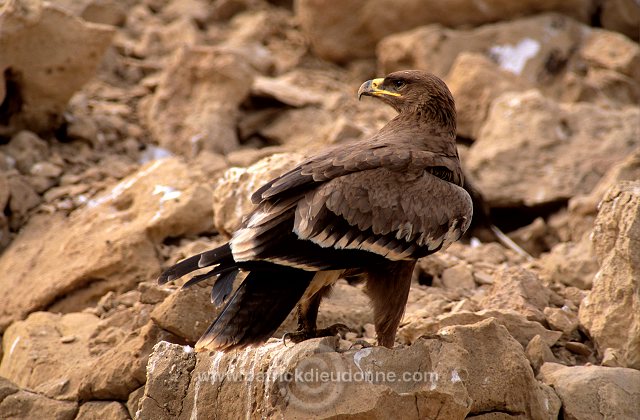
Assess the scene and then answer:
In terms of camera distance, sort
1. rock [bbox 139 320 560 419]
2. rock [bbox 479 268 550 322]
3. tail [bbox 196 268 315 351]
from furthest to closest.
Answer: rock [bbox 479 268 550 322]
tail [bbox 196 268 315 351]
rock [bbox 139 320 560 419]

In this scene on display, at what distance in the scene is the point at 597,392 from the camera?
229 inches

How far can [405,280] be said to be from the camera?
236 inches

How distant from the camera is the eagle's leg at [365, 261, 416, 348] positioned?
591 centimetres

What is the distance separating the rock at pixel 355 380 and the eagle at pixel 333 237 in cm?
26

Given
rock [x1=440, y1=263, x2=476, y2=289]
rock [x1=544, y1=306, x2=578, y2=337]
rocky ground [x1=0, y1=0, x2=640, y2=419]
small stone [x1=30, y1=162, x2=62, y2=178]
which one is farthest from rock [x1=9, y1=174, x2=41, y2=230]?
rock [x1=544, y1=306, x2=578, y2=337]

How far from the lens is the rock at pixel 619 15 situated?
42.7ft

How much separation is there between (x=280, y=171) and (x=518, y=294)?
5.87ft

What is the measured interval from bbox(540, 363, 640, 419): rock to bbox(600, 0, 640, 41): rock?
7.91 metres

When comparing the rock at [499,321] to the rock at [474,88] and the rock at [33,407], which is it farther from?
the rock at [474,88]

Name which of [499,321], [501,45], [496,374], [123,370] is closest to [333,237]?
[496,374]

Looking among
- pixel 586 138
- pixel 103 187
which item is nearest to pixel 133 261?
pixel 103 187

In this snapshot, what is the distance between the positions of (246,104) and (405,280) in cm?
566

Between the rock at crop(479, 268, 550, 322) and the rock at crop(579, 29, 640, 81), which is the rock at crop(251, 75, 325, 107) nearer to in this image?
the rock at crop(579, 29, 640, 81)

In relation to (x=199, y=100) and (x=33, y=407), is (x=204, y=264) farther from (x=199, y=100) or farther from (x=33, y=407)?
(x=199, y=100)
